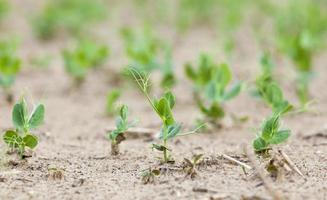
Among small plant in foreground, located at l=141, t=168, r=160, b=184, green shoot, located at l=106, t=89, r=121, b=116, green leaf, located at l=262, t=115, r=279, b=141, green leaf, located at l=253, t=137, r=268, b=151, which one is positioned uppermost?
green shoot, located at l=106, t=89, r=121, b=116

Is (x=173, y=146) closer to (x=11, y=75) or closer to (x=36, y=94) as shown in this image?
(x=11, y=75)

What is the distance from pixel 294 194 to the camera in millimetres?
2107

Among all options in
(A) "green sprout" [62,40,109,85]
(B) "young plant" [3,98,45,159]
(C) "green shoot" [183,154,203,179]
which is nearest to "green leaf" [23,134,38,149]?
(B) "young plant" [3,98,45,159]

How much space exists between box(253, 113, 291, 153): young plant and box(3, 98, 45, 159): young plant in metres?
0.77

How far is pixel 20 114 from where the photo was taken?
247cm

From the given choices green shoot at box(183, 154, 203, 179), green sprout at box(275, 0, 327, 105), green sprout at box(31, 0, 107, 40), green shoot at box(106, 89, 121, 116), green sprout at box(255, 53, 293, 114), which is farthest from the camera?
green sprout at box(31, 0, 107, 40)

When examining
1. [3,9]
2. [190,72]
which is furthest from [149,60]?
[3,9]

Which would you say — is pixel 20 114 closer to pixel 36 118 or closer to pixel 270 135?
pixel 36 118

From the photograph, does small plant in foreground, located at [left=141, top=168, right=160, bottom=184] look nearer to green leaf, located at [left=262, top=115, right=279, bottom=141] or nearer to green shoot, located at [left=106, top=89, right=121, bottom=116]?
green leaf, located at [left=262, top=115, right=279, bottom=141]

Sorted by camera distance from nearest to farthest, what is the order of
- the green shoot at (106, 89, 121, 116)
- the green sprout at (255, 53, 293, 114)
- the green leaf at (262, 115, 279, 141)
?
the green leaf at (262, 115, 279, 141) → the green sprout at (255, 53, 293, 114) → the green shoot at (106, 89, 121, 116)

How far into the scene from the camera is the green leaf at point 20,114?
2459 mm

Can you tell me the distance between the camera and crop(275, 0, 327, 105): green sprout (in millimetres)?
3746

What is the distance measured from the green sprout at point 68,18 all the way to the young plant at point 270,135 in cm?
293

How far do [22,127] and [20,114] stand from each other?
0.05 m
